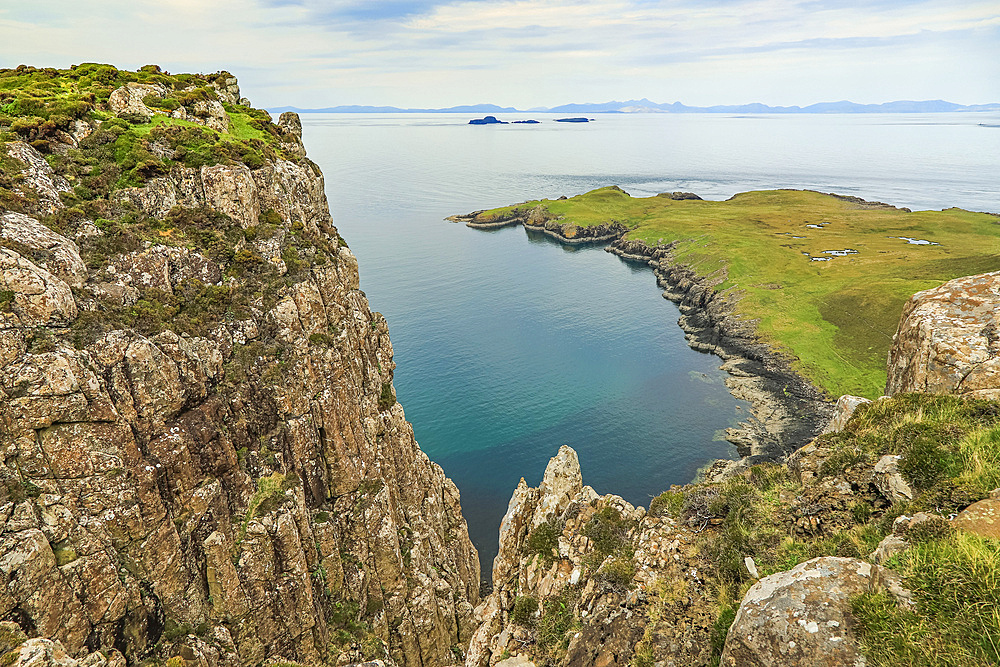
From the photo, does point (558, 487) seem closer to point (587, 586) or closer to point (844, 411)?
point (587, 586)

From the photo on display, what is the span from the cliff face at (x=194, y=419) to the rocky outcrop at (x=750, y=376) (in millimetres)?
56095

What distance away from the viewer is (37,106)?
35.6 m

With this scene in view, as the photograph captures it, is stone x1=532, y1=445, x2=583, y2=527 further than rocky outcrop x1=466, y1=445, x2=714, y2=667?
Yes

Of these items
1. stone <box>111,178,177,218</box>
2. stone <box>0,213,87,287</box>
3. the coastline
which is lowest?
the coastline

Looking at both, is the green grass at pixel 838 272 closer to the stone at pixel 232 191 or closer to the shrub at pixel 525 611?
the shrub at pixel 525 611

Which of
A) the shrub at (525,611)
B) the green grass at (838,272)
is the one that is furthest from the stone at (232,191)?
the green grass at (838,272)

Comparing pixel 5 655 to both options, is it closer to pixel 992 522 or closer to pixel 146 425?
pixel 146 425

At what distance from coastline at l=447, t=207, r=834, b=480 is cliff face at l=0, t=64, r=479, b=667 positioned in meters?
53.7

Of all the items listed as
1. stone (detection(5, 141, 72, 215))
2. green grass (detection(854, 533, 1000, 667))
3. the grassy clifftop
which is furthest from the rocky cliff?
the grassy clifftop

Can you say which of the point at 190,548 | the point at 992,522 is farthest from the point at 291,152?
the point at 992,522

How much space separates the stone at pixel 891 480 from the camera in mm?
15664

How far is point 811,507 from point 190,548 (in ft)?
107

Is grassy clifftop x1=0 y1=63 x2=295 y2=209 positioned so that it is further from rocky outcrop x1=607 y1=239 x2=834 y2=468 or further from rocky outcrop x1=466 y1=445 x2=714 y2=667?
rocky outcrop x1=607 y1=239 x2=834 y2=468

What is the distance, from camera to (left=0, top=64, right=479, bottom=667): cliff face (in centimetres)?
2428
